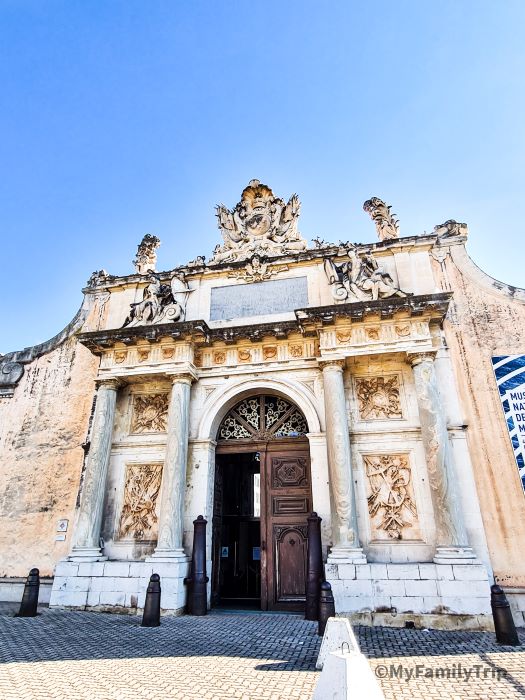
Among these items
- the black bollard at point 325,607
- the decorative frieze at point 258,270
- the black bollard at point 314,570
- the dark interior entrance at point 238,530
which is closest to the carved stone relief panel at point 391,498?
the black bollard at point 314,570

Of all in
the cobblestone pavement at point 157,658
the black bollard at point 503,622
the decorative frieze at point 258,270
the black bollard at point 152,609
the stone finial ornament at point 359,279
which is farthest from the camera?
the decorative frieze at point 258,270

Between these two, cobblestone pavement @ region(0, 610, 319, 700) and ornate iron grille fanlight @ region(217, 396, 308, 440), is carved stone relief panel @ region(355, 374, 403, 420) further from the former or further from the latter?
cobblestone pavement @ region(0, 610, 319, 700)

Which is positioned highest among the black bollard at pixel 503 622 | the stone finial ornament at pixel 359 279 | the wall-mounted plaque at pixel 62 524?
the stone finial ornament at pixel 359 279

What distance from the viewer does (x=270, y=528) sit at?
8.52 m

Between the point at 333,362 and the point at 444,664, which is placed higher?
the point at 333,362

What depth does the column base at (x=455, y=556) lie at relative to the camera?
690 cm

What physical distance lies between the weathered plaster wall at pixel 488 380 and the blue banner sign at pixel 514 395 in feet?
0.33

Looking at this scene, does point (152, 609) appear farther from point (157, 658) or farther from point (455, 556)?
point (455, 556)

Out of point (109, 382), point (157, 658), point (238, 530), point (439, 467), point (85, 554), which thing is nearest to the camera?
point (157, 658)

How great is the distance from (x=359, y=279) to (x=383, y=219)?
242 centimetres

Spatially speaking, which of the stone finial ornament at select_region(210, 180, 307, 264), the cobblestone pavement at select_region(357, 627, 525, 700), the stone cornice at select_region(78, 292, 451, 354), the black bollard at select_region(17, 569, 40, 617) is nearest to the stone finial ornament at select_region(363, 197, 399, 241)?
the stone finial ornament at select_region(210, 180, 307, 264)

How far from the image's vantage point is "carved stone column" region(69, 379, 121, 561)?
8297mm

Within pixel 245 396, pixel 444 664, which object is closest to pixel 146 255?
pixel 245 396

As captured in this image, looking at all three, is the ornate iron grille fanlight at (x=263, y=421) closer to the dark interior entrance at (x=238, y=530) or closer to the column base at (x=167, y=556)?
the dark interior entrance at (x=238, y=530)
